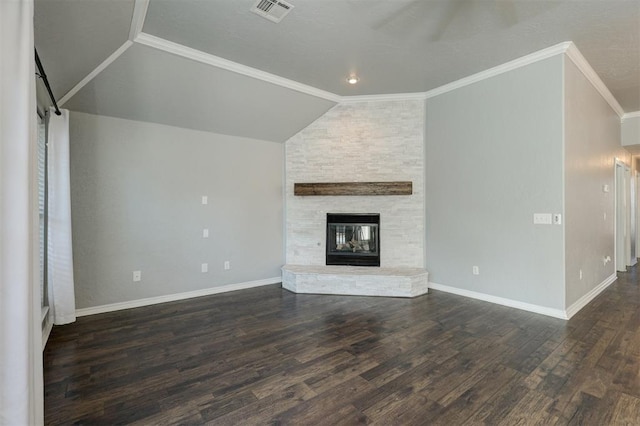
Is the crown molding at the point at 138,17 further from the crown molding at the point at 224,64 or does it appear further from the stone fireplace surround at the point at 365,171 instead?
the stone fireplace surround at the point at 365,171

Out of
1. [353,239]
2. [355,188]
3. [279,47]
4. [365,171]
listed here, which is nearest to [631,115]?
[365,171]

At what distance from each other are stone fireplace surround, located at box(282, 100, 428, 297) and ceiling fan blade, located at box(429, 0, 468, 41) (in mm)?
1706

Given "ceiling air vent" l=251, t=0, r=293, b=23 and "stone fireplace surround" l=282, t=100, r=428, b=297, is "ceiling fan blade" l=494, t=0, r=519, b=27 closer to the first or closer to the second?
"ceiling air vent" l=251, t=0, r=293, b=23

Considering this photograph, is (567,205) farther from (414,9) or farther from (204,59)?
(204,59)

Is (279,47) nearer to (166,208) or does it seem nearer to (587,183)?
(166,208)

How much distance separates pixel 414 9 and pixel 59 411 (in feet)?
13.1

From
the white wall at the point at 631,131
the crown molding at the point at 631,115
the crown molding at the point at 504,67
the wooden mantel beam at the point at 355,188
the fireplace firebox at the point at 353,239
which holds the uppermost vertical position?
the crown molding at the point at 504,67

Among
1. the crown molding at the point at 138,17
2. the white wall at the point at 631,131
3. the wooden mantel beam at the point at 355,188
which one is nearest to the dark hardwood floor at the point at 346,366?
the wooden mantel beam at the point at 355,188

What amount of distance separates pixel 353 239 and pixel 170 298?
281cm

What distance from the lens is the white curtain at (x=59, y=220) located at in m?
3.09

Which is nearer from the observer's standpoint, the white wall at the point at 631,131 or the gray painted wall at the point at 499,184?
the gray painted wall at the point at 499,184

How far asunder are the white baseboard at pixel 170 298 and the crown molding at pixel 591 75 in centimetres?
488

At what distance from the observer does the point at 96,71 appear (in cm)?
306

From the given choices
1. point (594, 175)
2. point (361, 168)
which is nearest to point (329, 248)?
point (361, 168)
